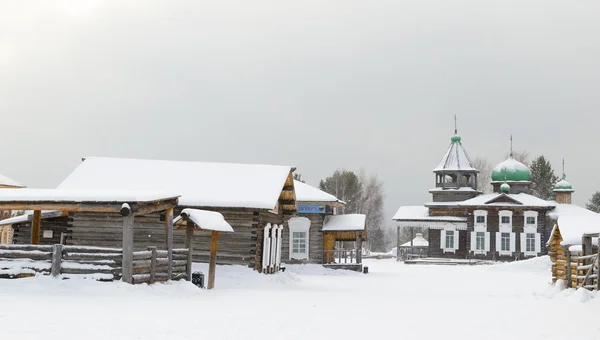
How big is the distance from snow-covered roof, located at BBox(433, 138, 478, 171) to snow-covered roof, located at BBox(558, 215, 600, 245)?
39.7 m

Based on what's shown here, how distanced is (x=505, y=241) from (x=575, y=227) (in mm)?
35179

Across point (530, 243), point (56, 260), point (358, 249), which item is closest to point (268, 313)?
point (56, 260)

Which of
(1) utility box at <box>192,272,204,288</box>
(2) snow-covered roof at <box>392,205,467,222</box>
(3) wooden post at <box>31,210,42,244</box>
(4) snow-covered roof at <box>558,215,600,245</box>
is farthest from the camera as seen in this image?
(2) snow-covered roof at <box>392,205,467,222</box>

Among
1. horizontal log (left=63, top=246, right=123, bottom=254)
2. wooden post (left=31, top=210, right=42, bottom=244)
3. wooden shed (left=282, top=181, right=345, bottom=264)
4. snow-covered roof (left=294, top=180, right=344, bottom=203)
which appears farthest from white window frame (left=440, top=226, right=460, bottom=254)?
horizontal log (left=63, top=246, right=123, bottom=254)

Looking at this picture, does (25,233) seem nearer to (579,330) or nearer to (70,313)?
(70,313)

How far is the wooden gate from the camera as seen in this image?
98.0 ft

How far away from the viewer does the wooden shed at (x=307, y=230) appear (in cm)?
4153

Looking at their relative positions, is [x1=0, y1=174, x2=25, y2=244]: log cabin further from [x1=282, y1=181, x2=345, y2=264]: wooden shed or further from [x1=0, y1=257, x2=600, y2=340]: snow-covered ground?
[x1=0, y1=257, x2=600, y2=340]: snow-covered ground

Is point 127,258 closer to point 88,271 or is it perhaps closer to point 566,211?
point 88,271

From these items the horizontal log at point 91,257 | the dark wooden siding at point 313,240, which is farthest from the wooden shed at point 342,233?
the horizontal log at point 91,257

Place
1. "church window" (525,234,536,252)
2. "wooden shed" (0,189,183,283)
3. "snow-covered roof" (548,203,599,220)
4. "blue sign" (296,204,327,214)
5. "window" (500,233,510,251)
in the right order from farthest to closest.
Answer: "window" (500,233,510,251)
"snow-covered roof" (548,203,599,220)
"church window" (525,234,536,252)
"blue sign" (296,204,327,214)
"wooden shed" (0,189,183,283)

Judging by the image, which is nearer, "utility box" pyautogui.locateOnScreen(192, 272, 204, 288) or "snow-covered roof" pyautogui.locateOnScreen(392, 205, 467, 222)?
"utility box" pyautogui.locateOnScreen(192, 272, 204, 288)

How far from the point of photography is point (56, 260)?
19453 millimetres

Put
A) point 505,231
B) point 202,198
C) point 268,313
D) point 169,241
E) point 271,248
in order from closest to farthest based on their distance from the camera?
point 268,313, point 169,241, point 202,198, point 271,248, point 505,231
